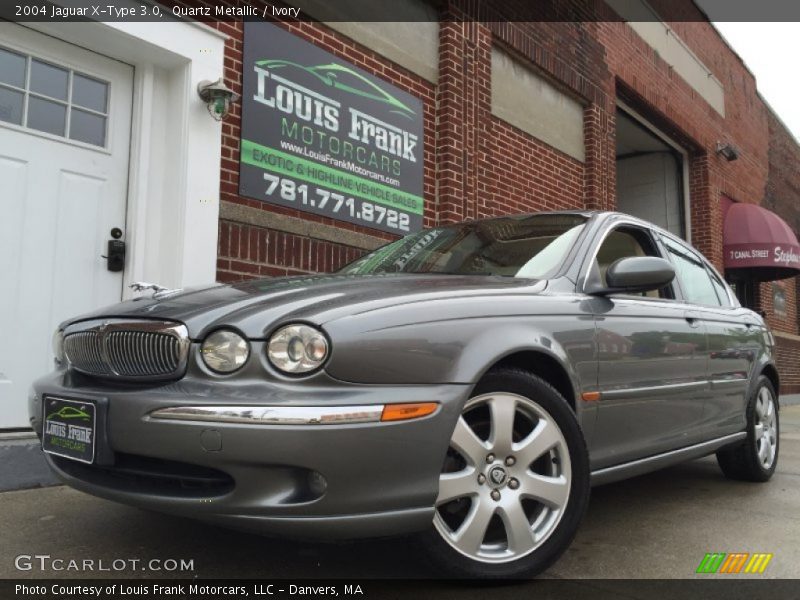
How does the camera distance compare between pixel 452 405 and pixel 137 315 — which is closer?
pixel 452 405

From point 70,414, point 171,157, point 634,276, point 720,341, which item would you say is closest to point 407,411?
point 70,414

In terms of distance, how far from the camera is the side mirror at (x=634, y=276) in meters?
2.89

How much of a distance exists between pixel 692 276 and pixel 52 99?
13.2 ft

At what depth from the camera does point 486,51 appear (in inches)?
295

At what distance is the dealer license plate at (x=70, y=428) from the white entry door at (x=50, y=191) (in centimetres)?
194

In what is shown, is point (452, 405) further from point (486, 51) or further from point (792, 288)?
point (792, 288)

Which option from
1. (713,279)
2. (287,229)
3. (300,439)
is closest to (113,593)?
(300,439)

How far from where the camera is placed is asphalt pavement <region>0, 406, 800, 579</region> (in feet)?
8.01

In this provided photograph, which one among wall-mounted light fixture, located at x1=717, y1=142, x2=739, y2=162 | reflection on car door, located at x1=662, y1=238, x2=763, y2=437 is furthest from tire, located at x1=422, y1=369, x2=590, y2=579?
wall-mounted light fixture, located at x1=717, y1=142, x2=739, y2=162

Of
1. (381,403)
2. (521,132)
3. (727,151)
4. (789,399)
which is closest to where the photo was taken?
(381,403)

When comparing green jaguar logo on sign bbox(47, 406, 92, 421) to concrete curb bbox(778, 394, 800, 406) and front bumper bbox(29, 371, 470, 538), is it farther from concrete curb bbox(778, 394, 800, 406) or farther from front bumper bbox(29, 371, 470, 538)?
concrete curb bbox(778, 394, 800, 406)

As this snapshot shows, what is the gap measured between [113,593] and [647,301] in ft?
8.20

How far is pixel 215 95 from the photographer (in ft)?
15.8

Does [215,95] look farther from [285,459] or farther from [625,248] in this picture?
[285,459]
